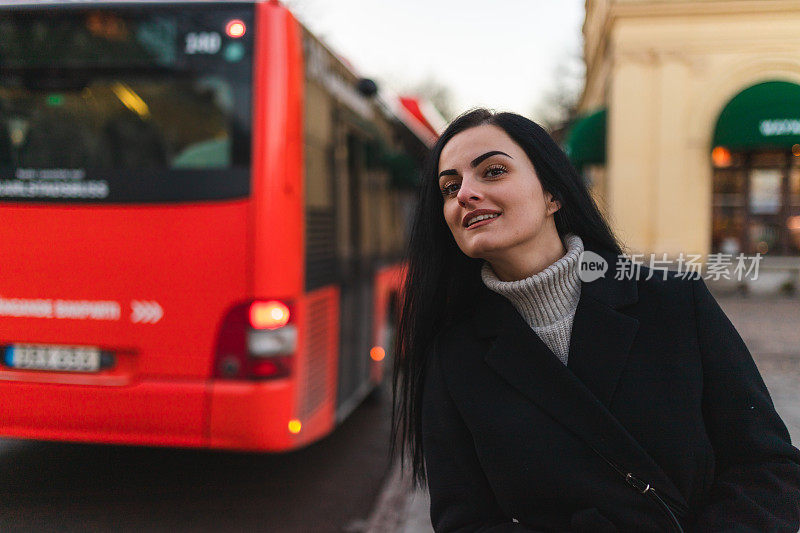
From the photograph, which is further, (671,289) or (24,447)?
(24,447)

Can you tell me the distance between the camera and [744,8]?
345 centimetres

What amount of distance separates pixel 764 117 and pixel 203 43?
308 cm

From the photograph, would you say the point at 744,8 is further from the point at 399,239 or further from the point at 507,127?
the point at 399,239

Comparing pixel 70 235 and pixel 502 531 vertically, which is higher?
pixel 70 235

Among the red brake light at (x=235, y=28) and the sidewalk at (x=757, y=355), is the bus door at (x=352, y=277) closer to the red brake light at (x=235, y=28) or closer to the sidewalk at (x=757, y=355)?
the sidewalk at (x=757, y=355)

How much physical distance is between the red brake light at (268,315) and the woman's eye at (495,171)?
2603mm

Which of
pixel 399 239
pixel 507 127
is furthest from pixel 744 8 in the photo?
pixel 399 239

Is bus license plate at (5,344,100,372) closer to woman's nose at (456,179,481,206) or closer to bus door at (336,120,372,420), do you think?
bus door at (336,120,372,420)

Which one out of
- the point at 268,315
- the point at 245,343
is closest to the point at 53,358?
the point at 245,343

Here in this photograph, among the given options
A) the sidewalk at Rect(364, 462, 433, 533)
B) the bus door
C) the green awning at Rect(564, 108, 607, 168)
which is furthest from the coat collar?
the green awning at Rect(564, 108, 607, 168)

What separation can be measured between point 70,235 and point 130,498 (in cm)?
176

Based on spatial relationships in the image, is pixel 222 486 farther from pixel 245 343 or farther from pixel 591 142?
pixel 591 142

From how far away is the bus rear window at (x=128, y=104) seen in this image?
4223 mm

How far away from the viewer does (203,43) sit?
14.0 ft
